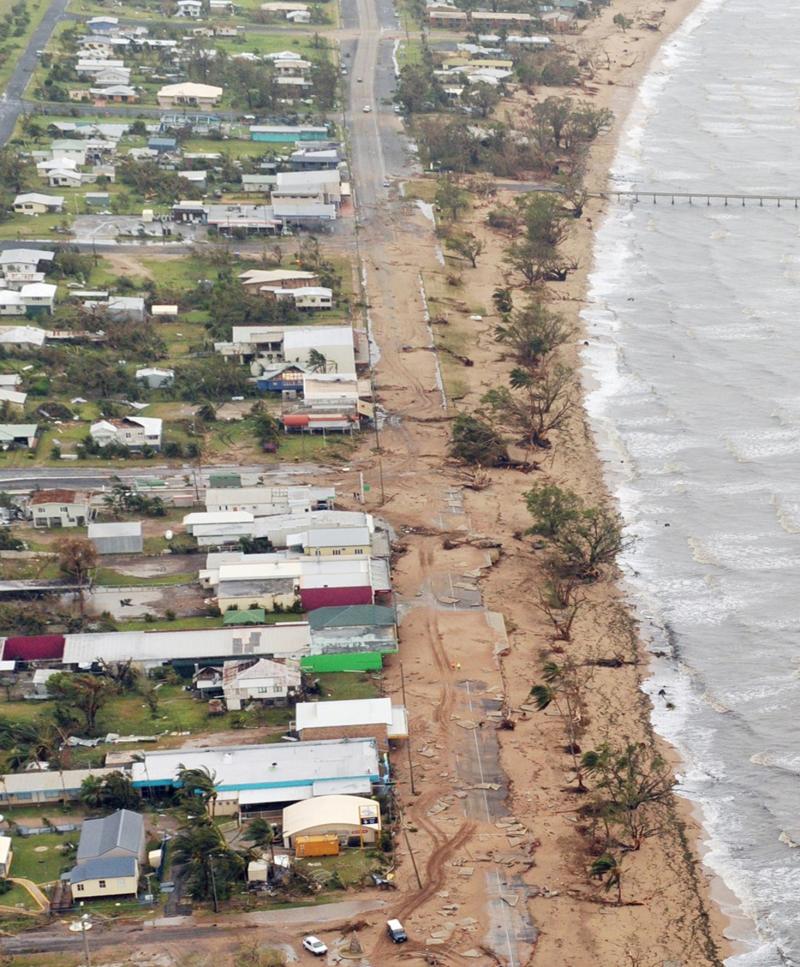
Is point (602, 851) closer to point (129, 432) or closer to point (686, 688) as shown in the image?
point (686, 688)

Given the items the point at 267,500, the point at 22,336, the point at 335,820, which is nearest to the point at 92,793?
the point at 335,820

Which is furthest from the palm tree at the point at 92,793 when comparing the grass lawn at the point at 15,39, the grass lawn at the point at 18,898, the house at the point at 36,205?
the grass lawn at the point at 15,39

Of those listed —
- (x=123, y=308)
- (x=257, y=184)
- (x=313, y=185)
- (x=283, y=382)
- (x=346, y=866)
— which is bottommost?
(x=257, y=184)

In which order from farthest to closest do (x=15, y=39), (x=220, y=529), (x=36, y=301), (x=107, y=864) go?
(x=15, y=39) < (x=36, y=301) < (x=220, y=529) < (x=107, y=864)

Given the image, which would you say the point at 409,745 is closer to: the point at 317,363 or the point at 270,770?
the point at 270,770

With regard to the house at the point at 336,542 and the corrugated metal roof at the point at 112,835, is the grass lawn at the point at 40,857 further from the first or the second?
the house at the point at 336,542

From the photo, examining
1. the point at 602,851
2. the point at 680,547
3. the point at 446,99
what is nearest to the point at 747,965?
the point at 602,851

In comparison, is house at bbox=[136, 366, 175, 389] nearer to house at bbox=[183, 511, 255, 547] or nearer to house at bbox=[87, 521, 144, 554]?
house at bbox=[183, 511, 255, 547]
